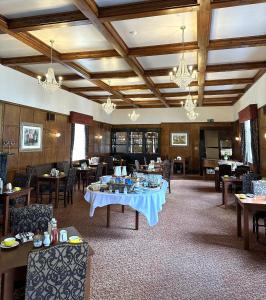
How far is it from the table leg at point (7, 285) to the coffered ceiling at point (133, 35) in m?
3.38

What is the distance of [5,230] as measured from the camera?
13.9ft

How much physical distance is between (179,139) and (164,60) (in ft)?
23.8

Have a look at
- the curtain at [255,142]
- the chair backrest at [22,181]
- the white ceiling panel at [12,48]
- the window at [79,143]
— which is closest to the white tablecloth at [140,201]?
the chair backrest at [22,181]

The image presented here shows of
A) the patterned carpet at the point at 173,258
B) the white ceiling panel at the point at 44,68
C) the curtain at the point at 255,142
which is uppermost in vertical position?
the white ceiling panel at the point at 44,68

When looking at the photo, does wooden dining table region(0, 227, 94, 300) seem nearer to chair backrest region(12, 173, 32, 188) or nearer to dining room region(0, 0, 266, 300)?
dining room region(0, 0, 266, 300)

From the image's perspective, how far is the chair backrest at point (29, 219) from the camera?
251 centimetres

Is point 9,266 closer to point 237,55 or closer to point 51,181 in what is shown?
point 51,181

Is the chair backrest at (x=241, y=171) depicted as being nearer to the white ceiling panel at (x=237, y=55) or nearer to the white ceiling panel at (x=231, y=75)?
the white ceiling panel at (x=231, y=75)

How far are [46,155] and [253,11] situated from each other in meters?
6.85

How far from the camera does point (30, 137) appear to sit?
7211 millimetres

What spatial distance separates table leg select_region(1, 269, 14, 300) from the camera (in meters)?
1.68

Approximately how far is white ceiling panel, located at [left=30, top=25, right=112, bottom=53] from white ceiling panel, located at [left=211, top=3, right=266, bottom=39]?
7.22 feet

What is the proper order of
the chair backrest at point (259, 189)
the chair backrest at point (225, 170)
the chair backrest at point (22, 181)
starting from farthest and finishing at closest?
1. the chair backrest at point (225, 170)
2. the chair backrest at point (22, 181)
3. the chair backrest at point (259, 189)

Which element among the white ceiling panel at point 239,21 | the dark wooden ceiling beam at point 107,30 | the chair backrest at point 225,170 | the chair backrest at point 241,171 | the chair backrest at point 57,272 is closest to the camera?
the chair backrest at point 57,272
